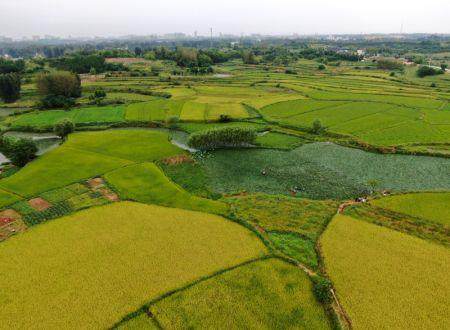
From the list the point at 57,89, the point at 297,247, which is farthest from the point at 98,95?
the point at 297,247

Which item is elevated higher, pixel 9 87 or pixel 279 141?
pixel 9 87

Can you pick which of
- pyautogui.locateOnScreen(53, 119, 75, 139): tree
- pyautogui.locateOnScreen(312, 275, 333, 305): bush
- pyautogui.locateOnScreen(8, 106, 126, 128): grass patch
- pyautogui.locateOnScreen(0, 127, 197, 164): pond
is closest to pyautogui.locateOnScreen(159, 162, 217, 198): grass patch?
pyautogui.locateOnScreen(0, 127, 197, 164): pond

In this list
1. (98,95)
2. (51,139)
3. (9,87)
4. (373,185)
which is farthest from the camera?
(98,95)

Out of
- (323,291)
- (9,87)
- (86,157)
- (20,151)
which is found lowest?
(323,291)

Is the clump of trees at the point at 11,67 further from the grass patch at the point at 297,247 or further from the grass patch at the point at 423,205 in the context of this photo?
the grass patch at the point at 423,205

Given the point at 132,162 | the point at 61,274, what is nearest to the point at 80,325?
the point at 61,274

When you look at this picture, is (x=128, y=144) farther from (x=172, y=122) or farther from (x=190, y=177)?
(x=190, y=177)

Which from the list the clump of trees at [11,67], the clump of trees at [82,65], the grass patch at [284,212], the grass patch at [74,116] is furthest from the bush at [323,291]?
the clump of trees at [11,67]
